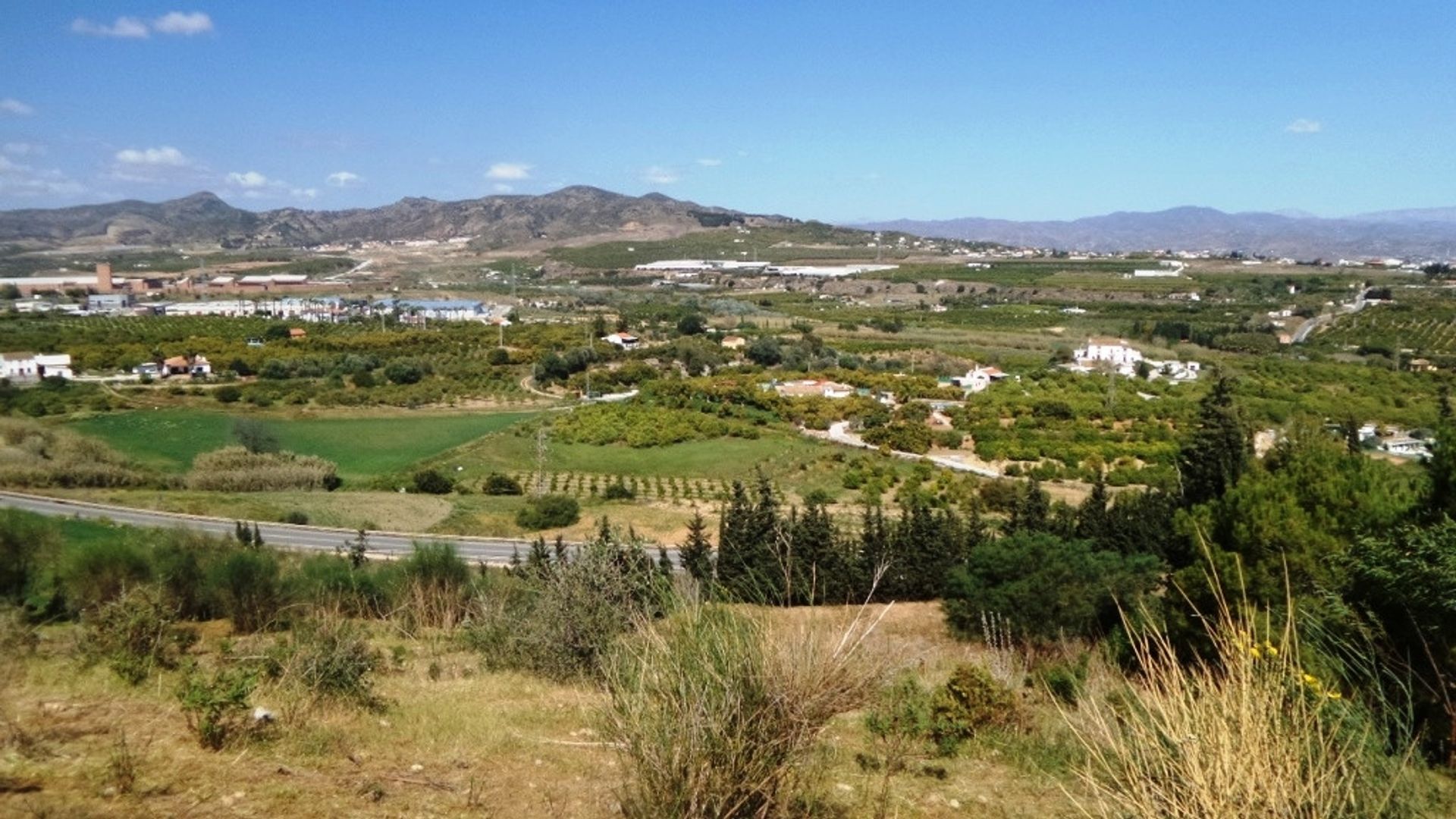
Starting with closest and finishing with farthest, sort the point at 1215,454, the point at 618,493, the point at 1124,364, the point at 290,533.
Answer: the point at 1215,454
the point at 290,533
the point at 618,493
the point at 1124,364

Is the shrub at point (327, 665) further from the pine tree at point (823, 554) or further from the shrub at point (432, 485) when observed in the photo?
the shrub at point (432, 485)

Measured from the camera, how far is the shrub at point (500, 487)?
29.3 m

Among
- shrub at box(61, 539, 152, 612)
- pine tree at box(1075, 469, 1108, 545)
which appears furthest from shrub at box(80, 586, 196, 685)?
pine tree at box(1075, 469, 1108, 545)

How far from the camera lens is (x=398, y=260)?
14075 cm

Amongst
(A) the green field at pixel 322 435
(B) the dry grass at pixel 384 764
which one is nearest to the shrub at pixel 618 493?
(A) the green field at pixel 322 435

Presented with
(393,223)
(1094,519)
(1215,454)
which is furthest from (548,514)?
(393,223)

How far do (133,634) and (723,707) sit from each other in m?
5.32

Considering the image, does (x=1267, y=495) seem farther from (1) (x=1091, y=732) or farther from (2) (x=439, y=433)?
(2) (x=439, y=433)

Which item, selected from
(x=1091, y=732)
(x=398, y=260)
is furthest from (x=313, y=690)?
(x=398, y=260)

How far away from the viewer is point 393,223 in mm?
199250

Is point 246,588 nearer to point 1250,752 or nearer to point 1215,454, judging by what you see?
point 1250,752

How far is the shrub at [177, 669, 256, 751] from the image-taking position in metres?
4.20

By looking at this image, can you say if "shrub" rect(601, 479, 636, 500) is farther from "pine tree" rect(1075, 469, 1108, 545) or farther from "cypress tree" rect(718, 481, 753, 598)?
"pine tree" rect(1075, 469, 1108, 545)

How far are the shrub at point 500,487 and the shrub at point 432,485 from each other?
1.12 metres
